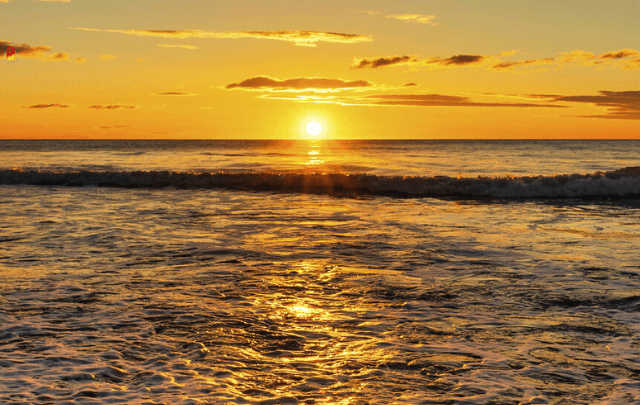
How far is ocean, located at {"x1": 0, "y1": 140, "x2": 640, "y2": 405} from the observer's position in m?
4.63

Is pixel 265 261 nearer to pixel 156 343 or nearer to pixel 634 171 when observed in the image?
pixel 156 343

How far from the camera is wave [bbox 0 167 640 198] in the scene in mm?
23844

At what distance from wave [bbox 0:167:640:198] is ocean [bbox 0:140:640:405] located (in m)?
9.19

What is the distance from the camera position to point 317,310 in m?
6.71

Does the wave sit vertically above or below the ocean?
above

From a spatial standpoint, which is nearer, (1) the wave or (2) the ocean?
(2) the ocean

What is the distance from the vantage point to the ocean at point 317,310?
4.63m

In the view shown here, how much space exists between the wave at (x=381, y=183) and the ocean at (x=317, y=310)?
9195 millimetres

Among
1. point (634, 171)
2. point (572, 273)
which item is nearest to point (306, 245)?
point (572, 273)

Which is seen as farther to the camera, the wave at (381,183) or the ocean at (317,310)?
the wave at (381,183)

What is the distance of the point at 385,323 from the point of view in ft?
20.4

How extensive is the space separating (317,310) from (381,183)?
1975cm

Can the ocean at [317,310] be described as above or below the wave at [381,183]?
below

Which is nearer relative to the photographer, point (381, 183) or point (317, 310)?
point (317, 310)
